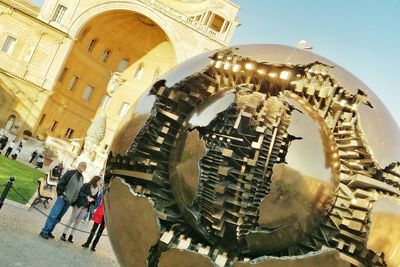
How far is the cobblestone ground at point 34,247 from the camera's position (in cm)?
545

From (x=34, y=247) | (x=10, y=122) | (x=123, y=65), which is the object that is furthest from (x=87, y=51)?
(x=34, y=247)

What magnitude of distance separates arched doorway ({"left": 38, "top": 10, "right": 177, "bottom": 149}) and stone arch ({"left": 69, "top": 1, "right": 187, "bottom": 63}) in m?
0.95

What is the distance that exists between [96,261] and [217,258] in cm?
498

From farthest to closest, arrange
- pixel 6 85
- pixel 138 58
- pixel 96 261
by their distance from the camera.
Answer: pixel 138 58 < pixel 6 85 < pixel 96 261

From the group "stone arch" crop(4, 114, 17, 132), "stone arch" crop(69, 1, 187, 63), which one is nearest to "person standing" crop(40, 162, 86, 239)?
"stone arch" crop(4, 114, 17, 132)

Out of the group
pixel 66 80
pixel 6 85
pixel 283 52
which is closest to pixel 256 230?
pixel 283 52

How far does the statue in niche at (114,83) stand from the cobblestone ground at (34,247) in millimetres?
27825

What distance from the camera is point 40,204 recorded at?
10.2 meters

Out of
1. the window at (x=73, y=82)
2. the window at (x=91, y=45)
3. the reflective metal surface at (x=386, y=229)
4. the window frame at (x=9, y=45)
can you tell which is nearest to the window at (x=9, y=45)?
the window frame at (x=9, y=45)

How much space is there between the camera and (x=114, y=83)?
35.4 metres

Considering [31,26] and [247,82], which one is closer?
[247,82]

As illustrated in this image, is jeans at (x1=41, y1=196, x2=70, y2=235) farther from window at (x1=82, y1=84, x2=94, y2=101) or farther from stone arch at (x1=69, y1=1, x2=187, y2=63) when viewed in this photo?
window at (x1=82, y1=84, x2=94, y2=101)

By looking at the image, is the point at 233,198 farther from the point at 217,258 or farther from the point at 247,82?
the point at 247,82

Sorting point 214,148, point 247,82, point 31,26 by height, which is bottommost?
point 214,148
